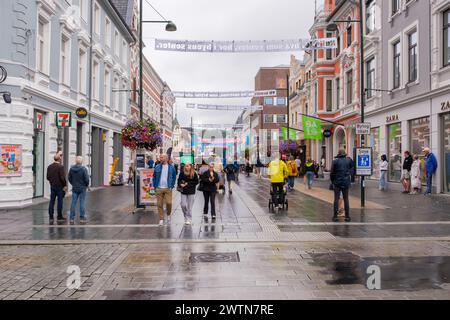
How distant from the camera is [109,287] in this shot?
223 inches

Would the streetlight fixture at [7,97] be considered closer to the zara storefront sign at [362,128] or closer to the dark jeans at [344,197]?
the dark jeans at [344,197]

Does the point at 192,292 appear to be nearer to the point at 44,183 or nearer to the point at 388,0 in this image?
the point at 44,183

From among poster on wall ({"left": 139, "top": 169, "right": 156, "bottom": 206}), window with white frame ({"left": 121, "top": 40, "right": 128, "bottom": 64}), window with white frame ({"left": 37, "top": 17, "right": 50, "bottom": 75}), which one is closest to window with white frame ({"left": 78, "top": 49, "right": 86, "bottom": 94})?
window with white frame ({"left": 37, "top": 17, "right": 50, "bottom": 75})

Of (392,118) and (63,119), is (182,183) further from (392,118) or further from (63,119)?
(392,118)

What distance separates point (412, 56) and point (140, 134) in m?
13.7

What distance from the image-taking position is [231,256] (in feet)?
24.5

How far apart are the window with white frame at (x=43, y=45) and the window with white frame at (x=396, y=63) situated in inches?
653

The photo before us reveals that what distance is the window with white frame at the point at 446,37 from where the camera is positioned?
17.7 meters

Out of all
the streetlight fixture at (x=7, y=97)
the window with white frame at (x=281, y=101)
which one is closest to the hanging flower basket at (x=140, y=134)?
the streetlight fixture at (x=7, y=97)

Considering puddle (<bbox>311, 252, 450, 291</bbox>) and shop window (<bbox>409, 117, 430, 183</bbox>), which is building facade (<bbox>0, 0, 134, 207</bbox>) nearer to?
puddle (<bbox>311, 252, 450, 291</bbox>)

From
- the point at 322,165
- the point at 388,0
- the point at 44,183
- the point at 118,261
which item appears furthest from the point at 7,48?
the point at 322,165

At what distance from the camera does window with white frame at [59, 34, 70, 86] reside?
62.8ft

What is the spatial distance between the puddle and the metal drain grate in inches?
52.2
